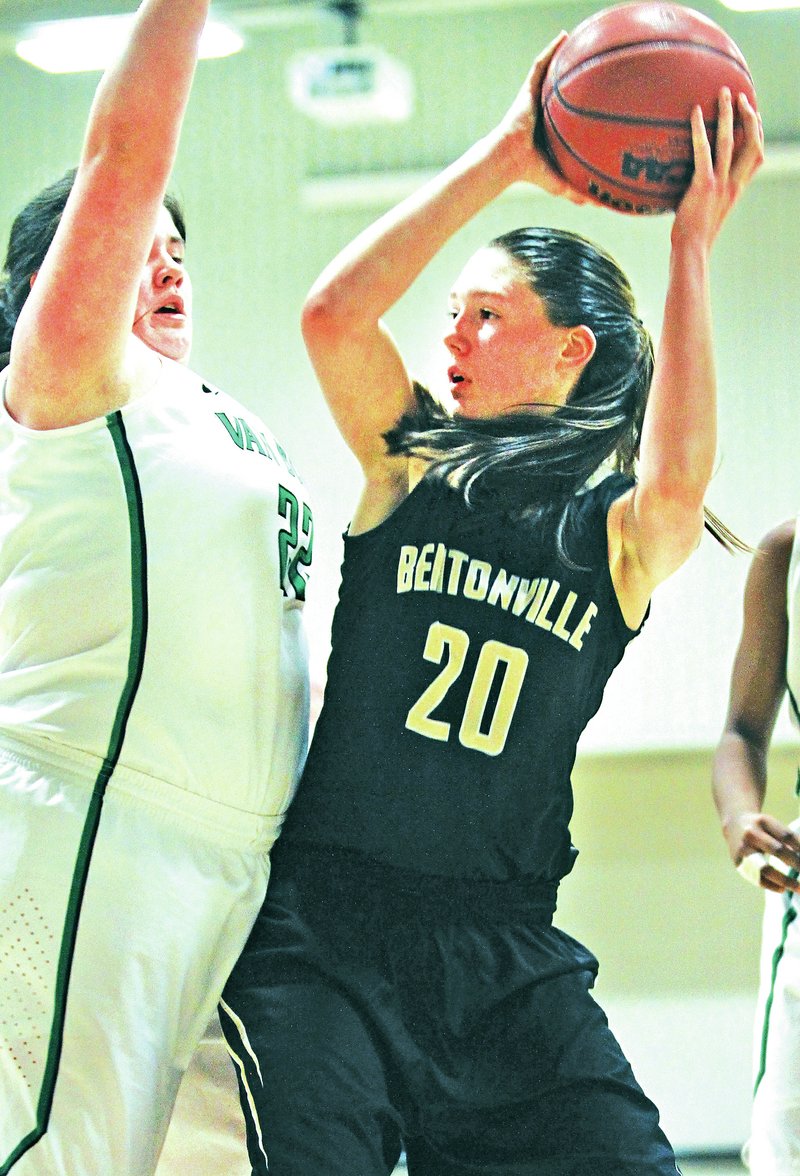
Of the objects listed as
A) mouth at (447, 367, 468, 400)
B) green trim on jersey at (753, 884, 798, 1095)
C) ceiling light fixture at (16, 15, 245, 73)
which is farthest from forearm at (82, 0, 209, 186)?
ceiling light fixture at (16, 15, 245, 73)

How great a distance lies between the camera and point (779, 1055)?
192 centimetres

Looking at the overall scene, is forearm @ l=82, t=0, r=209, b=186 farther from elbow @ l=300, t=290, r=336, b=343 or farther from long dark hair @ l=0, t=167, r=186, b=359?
long dark hair @ l=0, t=167, r=186, b=359

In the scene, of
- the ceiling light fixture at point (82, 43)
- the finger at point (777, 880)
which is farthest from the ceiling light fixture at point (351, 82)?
the finger at point (777, 880)

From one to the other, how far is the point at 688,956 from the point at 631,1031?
0.96 ft

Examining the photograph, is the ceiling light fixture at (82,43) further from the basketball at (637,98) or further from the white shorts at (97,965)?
the white shorts at (97,965)

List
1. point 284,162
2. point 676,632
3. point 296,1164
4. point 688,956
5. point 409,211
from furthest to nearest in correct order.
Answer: point 284,162 < point 676,632 < point 688,956 < point 409,211 < point 296,1164

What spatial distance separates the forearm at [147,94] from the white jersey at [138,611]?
30 centimetres

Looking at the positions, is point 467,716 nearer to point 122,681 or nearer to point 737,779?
point 122,681

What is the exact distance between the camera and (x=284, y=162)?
16.8 ft

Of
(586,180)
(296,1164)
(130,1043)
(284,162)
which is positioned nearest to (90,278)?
(586,180)

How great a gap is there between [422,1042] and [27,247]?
1.20 metres

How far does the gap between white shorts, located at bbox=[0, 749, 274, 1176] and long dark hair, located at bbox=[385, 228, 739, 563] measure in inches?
21.8

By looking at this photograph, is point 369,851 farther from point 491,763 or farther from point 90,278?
point 90,278

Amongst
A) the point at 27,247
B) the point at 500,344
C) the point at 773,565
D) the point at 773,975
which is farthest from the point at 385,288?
the point at 773,975
